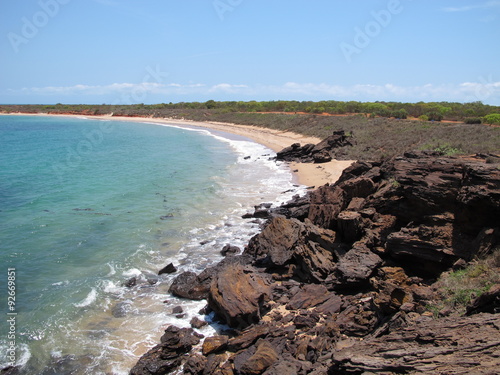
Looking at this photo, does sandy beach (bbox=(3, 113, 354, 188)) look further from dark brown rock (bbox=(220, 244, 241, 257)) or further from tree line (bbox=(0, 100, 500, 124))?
tree line (bbox=(0, 100, 500, 124))

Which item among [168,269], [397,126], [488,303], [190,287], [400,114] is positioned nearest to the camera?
[488,303]

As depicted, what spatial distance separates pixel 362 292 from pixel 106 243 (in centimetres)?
1104

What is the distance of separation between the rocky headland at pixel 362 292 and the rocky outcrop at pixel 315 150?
66.4 feet

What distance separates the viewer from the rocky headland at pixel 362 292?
224 inches

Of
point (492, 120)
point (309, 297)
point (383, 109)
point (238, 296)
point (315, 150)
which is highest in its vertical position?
point (383, 109)

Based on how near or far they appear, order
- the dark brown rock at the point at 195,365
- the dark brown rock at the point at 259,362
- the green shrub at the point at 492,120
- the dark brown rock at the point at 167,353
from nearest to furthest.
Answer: the dark brown rock at the point at 259,362 → the dark brown rock at the point at 195,365 → the dark brown rock at the point at 167,353 → the green shrub at the point at 492,120

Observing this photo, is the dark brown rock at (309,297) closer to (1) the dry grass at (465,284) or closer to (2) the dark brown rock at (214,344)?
(2) the dark brown rock at (214,344)

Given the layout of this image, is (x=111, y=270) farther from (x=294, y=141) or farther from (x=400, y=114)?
(x=400, y=114)

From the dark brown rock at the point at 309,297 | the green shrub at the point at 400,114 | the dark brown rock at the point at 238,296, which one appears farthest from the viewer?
the green shrub at the point at 400,114

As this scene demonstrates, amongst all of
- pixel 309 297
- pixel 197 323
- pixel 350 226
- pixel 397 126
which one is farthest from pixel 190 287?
pixel 397 126

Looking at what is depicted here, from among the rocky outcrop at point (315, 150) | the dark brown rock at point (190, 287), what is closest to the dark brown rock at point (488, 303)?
the dark brown rock at point (190, 287)

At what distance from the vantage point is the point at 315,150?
115 feet

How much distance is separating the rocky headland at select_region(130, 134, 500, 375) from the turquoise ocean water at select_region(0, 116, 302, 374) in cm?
129

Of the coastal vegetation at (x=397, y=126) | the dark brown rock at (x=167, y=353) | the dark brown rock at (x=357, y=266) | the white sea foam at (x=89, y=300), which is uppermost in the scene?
the coastal vegetation at (x=397, y=126)
